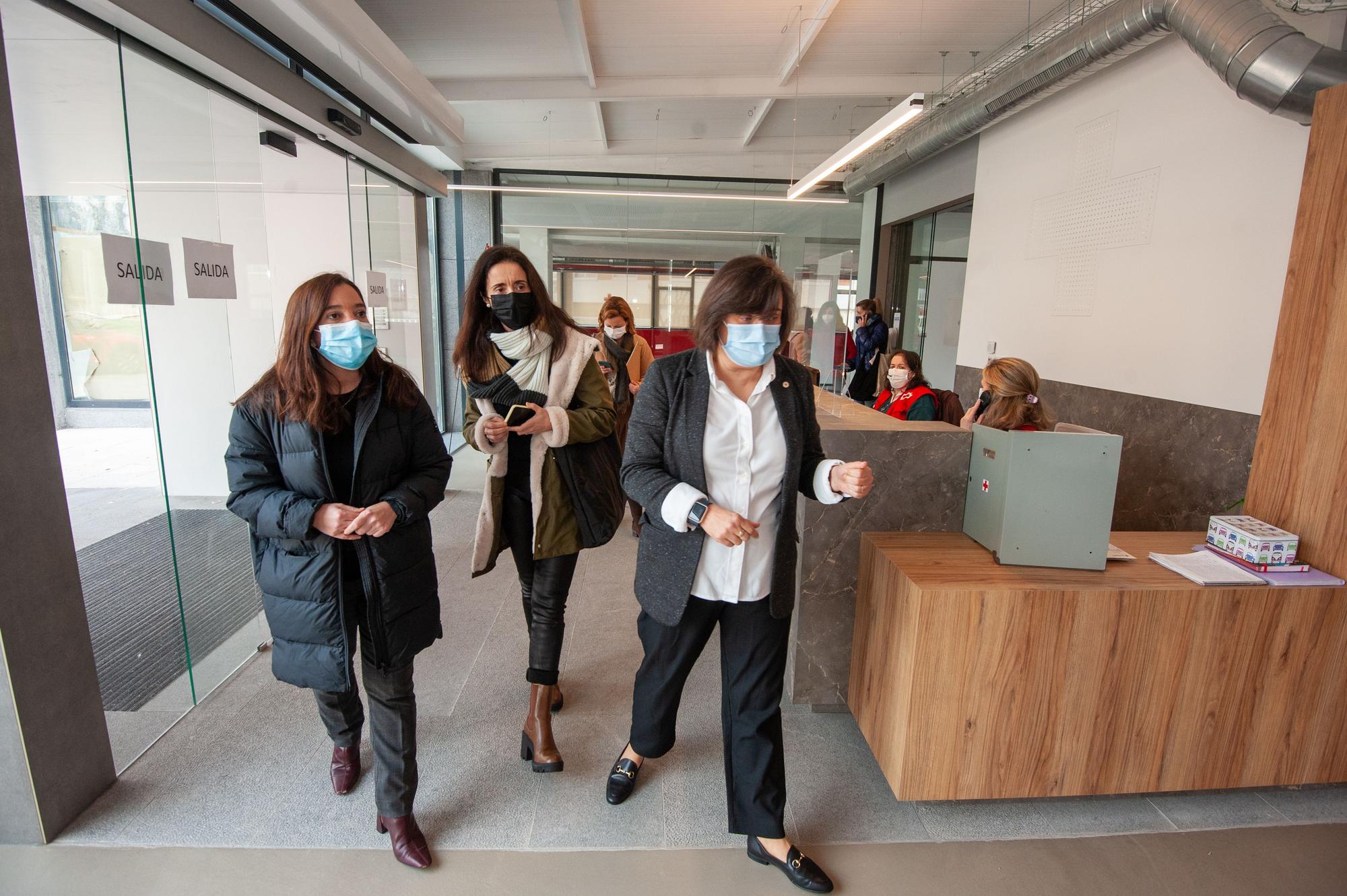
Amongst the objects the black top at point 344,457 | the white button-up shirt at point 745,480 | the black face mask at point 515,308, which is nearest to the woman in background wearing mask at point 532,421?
the black face mask at point 515,308

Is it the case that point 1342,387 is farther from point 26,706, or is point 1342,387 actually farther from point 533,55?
point 533,55

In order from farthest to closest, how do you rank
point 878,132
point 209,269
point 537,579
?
point 878,132 < point 209,269 < point 537,579

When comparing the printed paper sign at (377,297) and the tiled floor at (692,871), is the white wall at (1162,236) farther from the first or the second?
the printed paper sign at (377,297)

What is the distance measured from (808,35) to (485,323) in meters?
4.26

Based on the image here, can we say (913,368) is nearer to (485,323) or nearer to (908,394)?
(908,394)

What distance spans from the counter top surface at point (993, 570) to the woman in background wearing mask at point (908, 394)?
4.29 feet

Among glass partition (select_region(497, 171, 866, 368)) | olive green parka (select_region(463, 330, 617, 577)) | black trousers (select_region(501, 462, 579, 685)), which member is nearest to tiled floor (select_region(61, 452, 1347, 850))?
black trousers (select_region(501, 462, 579, 685))

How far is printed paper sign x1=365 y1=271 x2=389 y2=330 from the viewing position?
198 inches

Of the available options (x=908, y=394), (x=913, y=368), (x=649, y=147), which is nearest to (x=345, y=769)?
(x=908, y=394)

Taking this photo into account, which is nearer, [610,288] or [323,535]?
[323,535]

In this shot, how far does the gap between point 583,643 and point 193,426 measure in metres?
2.01

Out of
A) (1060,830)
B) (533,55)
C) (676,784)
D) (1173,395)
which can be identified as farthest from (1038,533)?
(533,55)

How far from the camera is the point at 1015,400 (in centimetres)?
239

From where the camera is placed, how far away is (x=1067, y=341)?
488 centimetres
